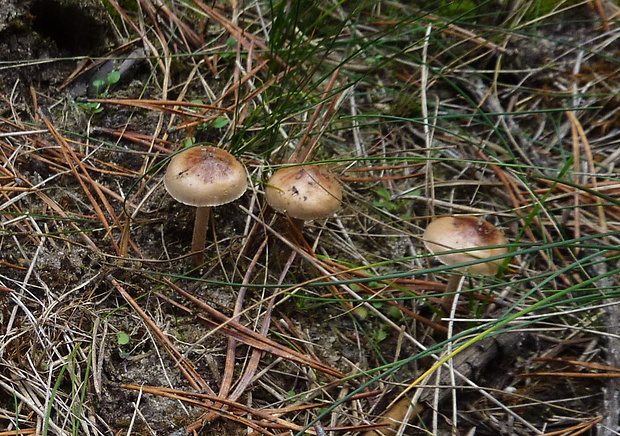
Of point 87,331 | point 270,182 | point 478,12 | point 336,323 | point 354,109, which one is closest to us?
point 87,331

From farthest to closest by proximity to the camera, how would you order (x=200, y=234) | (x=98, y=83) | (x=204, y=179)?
(x=98, y=83) → (x=200, y=234) → (x=204, y=179)

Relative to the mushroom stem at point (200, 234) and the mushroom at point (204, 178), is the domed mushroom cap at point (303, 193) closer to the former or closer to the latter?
the mushroom at point (204, 178)

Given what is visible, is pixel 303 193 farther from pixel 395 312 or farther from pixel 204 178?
pixel 395 312

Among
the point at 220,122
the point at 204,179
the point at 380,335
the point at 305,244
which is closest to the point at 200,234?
the point at 204,179

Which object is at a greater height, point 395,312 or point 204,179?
point 204,179

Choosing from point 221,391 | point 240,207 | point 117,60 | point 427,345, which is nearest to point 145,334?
point 221,391

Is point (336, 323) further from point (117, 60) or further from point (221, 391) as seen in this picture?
point (117, 60)

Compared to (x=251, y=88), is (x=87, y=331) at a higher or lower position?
lower
